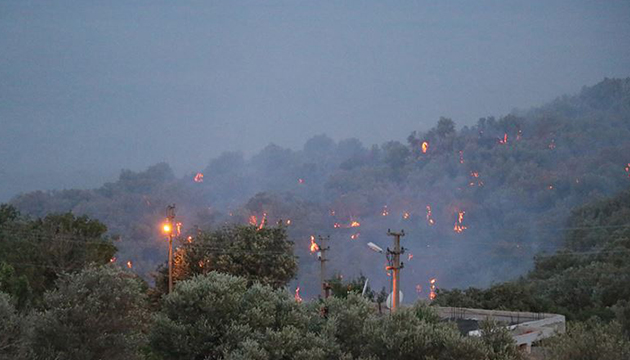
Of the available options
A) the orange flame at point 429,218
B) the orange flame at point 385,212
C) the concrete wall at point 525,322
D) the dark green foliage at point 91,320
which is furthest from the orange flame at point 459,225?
the dark green foliage at point 91,320

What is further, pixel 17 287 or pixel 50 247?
pixel 50 247

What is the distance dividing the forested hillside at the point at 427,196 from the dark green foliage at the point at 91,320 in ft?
194

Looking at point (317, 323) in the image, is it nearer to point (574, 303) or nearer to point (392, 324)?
point (392, 324)

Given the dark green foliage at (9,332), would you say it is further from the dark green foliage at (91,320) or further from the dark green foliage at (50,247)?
the dark green foliage at (50,247)

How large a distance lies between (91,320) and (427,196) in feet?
298

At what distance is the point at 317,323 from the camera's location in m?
17.7

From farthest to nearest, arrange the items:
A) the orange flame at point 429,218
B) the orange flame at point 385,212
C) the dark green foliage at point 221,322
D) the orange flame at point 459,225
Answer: the orange flame at point 385,212, the orange flame at point 429,218, the orange flame at point 459,225, the dark green foliage at point 221,322

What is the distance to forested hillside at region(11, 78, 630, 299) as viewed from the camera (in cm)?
8519

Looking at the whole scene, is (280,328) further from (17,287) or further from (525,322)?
(525,322)

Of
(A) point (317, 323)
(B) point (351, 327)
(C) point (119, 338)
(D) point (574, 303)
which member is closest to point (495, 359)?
(B) point (351, 327)

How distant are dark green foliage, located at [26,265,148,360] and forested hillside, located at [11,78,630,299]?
2322 inches

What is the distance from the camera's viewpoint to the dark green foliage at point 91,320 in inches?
626

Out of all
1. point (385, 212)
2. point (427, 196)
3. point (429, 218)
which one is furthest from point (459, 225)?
point (385, 212)

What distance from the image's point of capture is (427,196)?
344 ft
